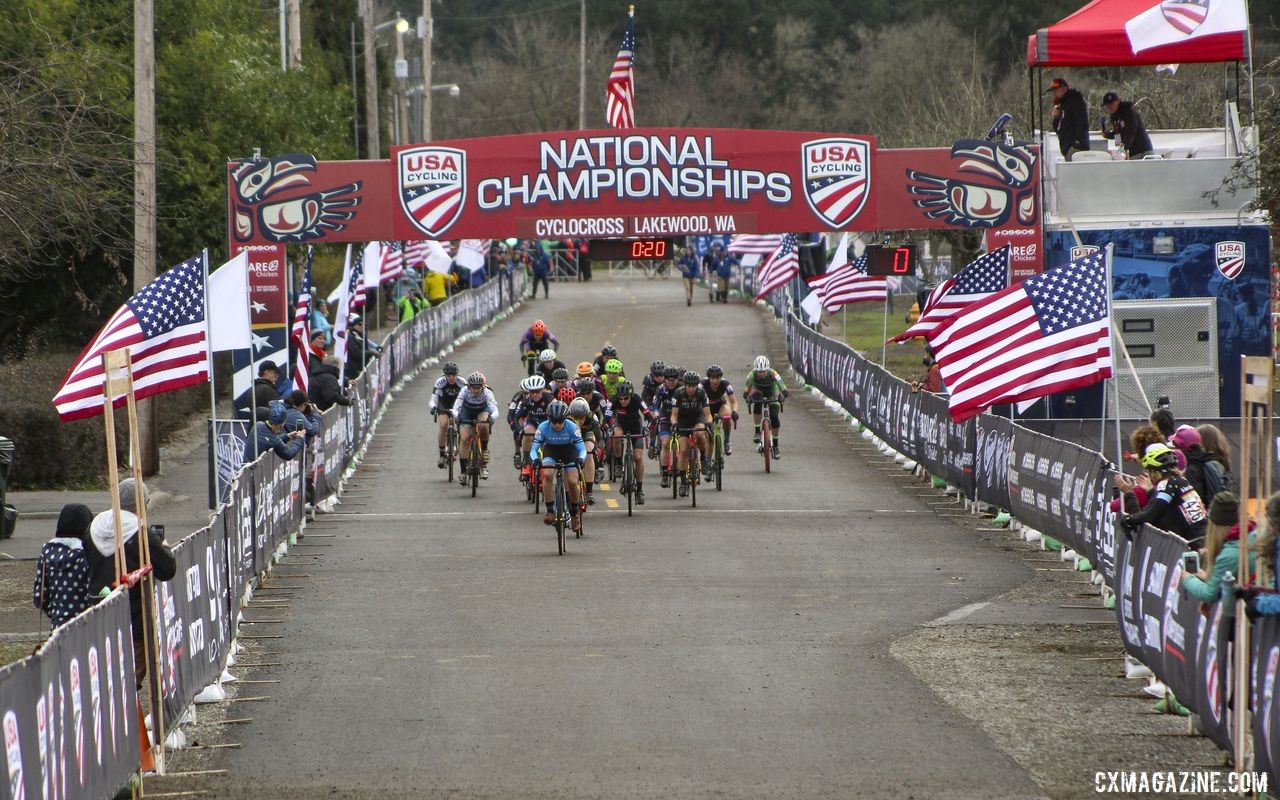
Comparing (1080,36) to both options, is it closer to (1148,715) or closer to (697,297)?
(1148,715)

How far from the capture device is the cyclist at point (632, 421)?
2161 centimetres

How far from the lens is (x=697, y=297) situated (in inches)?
2549

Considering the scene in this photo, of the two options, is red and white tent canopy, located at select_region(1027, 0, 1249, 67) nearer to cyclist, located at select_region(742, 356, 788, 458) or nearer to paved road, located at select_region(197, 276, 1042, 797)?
cyclist, located at select_region(742, 356, 788, 458)

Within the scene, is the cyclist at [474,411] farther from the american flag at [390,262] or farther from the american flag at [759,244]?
the american flag at [759,244]

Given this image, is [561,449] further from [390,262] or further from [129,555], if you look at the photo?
[390,262]

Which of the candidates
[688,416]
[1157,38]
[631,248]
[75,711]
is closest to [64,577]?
[75,711]

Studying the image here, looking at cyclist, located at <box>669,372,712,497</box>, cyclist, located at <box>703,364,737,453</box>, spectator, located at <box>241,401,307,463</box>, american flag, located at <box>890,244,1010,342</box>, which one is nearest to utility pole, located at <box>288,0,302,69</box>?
cyclist, located at <box>703,364,737,453</box>

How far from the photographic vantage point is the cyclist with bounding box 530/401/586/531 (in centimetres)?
1823

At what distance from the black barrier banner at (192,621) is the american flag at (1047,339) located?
22.5ft

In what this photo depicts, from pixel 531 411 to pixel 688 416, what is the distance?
205 centimetres

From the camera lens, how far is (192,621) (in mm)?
10688

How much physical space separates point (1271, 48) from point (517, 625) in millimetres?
38136

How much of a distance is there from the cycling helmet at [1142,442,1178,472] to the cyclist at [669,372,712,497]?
10331 millimetres

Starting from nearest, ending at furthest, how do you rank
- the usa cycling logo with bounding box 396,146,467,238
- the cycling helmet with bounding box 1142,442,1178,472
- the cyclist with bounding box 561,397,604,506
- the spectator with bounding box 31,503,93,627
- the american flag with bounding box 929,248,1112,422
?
the spectator with bounding box 31,503,93,627 → the cycling helmet with bounding box 1142,442,1178,472 → the american flag with bounding box 929,248,1112,422 → the cyclist with bounding box 561,397,604,506 → the usa cycling logo with bounding box 396,146,467,238
